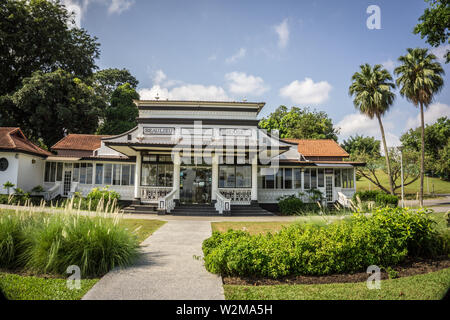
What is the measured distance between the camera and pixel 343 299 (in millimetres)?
3982

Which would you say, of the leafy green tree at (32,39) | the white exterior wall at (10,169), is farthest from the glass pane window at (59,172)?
the leafy green tree at (32,39)

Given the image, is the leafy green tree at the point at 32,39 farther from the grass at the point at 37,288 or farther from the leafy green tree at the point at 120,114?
the leafy green tree at the point at 120,114

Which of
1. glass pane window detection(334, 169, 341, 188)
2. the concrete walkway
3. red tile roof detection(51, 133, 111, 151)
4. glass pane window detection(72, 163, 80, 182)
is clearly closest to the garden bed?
the concrete walkway

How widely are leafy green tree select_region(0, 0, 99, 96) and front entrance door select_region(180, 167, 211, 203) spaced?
10.5 metres

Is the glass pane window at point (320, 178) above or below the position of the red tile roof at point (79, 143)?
below

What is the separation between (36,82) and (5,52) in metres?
1.16

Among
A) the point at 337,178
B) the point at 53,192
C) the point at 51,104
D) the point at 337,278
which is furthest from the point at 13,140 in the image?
the point at 337,178

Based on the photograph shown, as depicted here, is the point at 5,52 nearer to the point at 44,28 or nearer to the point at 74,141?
the point at 44,28

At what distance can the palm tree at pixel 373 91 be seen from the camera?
2475 centimetres

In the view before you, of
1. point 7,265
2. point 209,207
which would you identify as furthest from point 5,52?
point 209,207

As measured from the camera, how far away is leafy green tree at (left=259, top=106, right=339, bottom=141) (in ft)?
134

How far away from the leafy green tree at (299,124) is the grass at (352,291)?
123 ft

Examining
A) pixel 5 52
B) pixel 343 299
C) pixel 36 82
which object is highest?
pixel 5 52
